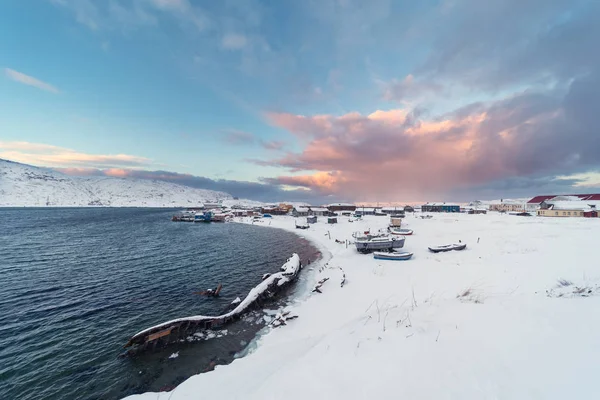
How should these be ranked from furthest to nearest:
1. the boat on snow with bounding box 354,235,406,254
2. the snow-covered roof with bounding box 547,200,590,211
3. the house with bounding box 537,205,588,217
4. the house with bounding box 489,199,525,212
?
the house with bounding box 489,199,525,212 → the snow-covered roof with bounding box 547,200,590,211 → the house with bounding box 537,205,588,217 → the boat on snow with bounding box 354,235,406,254

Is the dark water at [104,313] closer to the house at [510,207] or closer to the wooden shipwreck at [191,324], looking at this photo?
the wooden shipwreck at [191,324]

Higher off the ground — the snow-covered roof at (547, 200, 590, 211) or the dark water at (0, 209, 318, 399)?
the snow-covered roof at (547, 200, 590, 211)

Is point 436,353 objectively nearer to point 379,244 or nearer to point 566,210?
point 379,244

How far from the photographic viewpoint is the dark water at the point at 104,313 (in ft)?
41.3

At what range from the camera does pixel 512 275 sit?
20281mm

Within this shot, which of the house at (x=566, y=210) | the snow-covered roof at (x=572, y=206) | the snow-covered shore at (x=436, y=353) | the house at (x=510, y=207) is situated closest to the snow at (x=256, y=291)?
the snow-covered shore at (x=436, y=353)

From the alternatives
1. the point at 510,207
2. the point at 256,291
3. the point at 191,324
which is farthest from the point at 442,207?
the point at 191,324

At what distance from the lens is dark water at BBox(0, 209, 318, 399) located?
12586 millimetres

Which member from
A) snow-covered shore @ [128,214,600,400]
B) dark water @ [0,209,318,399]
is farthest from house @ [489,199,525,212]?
dark water @ [0,209,318,399]

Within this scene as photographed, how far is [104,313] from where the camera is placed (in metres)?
19.2

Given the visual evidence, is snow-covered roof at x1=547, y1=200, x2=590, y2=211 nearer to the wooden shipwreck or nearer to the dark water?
the dark water

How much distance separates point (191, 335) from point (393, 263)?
2363 cm

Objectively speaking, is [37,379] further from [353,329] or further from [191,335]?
[353,329]

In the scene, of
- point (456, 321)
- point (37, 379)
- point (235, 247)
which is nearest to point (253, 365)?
point (456, 321)
